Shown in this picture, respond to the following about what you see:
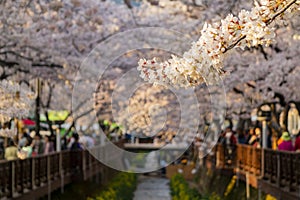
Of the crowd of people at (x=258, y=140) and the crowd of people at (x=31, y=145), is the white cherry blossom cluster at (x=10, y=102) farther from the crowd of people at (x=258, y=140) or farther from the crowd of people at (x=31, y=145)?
the crowd of people at (x=258, y=140)

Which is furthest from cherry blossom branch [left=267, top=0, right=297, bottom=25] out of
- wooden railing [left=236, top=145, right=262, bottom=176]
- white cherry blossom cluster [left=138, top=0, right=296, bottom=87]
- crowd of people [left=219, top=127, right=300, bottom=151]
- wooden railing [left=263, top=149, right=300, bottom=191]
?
wooden railing [left=236, top=145, right=262, bottom=176]

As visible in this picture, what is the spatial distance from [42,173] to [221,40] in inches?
667

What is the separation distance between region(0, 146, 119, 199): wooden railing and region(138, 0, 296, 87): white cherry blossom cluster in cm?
1070

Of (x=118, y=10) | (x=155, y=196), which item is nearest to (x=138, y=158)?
(x=155, y=196)

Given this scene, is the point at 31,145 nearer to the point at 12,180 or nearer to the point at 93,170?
the point at 12,180

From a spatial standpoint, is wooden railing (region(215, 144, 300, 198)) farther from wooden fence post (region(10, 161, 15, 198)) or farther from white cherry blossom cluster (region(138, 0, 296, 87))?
white cherry blossom cluster (region(138, 0, 296, 87))

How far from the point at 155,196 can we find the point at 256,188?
12604 millimetres

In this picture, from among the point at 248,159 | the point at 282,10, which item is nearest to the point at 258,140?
the point at 248,159

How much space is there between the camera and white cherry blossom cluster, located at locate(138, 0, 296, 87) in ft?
16.6

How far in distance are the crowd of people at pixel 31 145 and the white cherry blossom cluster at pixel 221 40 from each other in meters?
6.60

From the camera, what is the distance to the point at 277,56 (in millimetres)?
20406

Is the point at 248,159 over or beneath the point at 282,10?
beneath

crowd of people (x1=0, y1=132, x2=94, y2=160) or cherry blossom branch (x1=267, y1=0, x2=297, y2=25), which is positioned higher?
cherry blossom branch (x1=267, y1=0, x2=297, y2=25)

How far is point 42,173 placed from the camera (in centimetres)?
2170
